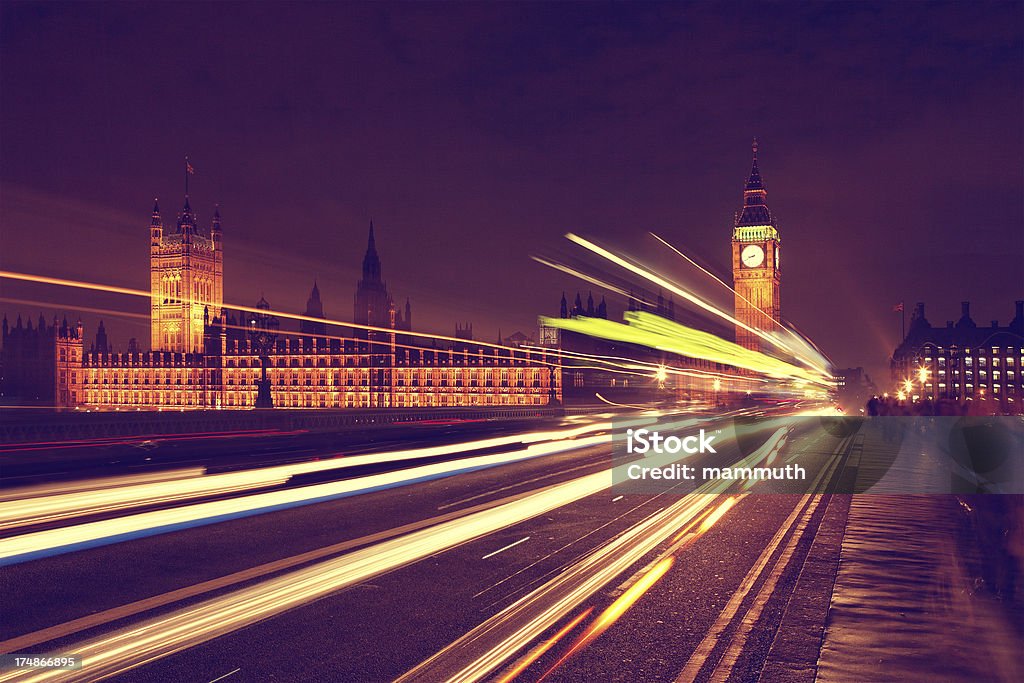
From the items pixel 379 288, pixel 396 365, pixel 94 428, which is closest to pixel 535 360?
pixel 396 365

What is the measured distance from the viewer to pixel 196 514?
14.9 m

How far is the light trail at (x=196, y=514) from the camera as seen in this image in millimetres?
11742

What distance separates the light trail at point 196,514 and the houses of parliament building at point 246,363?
10729 centimetres

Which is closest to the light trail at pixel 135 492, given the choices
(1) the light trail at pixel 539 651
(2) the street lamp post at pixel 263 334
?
(1) the light trail at pixel 539 651

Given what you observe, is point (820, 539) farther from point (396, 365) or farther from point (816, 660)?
point (396, 365)

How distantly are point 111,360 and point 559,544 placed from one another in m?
182

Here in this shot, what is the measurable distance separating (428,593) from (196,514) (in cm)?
745

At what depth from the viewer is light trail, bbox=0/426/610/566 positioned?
1174 centimetres

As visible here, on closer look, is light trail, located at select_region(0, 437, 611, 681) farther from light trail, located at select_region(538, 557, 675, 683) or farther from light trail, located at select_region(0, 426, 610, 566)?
light trail, located at select_region(0, 426, 610, 566)

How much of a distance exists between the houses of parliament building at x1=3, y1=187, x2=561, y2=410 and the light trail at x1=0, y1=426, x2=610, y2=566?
10729 cm

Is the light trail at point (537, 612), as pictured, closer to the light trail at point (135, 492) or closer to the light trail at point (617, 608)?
the light trail at point (617, 608)
